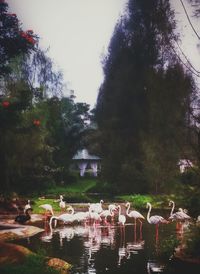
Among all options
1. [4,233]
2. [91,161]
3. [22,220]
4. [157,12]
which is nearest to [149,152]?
[22,220]

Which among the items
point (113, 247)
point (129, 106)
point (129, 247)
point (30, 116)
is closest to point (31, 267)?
point (113, 247)

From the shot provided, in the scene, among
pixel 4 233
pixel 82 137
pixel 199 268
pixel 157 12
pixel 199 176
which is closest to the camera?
pixel 199 268

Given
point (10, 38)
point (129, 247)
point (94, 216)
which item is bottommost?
point (129, 247)

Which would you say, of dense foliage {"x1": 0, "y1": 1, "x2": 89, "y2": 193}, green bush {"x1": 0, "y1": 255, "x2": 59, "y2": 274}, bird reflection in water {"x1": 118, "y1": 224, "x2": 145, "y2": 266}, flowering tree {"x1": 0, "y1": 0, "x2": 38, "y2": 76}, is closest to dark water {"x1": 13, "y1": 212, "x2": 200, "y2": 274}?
bird reflection in water {"x1": 118, "y1": 224, "x2": 145, "y2": 266}

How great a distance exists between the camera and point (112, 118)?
94.8 ft

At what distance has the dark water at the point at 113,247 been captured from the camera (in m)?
8.03

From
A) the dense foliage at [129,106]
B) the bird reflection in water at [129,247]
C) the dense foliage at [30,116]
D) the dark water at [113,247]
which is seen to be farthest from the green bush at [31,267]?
the dense foliage at [129,106]

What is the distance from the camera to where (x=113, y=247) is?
10.3 meters

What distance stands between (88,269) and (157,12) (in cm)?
538

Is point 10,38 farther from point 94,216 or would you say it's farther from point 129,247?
point 94,216

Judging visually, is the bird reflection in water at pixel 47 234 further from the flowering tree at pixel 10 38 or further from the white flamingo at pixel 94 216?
the flowering tree at pixel 10 38

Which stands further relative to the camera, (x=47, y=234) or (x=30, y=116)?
(x=30, y=116)

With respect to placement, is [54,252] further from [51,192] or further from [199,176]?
[51,192]

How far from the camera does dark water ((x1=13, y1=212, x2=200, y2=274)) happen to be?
26.3 ft
